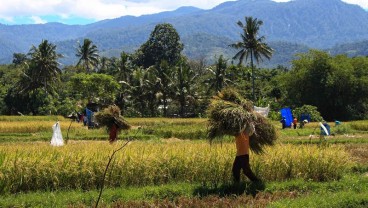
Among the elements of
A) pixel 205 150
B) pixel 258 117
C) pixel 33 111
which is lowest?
pixel 33 111

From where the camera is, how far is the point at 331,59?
1868 inches

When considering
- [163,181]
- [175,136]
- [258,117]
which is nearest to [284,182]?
[258,117]

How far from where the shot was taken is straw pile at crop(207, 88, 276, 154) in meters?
9.05

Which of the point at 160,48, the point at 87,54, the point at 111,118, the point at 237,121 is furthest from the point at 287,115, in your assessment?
the point at 160,48

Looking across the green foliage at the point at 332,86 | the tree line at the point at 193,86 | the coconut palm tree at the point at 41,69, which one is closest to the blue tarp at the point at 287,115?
the tree line at the point at 193,86

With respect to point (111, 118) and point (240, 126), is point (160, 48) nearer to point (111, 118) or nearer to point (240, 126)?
point (111, 118)

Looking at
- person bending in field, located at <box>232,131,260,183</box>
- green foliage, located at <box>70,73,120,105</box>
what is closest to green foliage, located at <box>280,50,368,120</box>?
green foliage, located at <box>70,73,120,105</box>

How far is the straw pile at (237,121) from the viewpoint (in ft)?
29.7

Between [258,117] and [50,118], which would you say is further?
[50,118]

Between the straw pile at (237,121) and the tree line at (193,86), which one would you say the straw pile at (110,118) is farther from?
the tree line at (193,86)

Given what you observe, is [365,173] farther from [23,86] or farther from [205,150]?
[23,86]

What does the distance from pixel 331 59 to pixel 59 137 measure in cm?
Answer: 3854

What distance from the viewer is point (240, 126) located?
8.88 meters

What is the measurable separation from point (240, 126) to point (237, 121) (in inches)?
7.0
